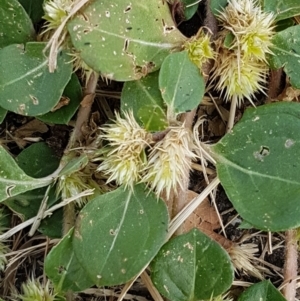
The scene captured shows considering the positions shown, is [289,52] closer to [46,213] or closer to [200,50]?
[200,50]

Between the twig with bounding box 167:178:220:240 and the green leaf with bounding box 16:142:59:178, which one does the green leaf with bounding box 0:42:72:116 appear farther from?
the twig with bounding box 167:178:220:240

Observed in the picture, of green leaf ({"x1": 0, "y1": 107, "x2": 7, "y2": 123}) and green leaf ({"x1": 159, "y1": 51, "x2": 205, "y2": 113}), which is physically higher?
green leaf ({"x1": 159, "y1": 51, "x2": 205, "y2": 113})

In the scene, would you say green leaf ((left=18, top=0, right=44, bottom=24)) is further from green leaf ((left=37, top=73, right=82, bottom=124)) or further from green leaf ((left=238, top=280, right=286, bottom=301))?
green leaf ((left=238, top=280, right=286, bottom=301))

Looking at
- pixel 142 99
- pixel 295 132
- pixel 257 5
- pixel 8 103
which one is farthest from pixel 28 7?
pixel 295 132

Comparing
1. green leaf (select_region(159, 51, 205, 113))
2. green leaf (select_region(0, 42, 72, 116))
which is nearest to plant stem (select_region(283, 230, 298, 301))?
green leaf (select_region(159, 51, 205, 113))

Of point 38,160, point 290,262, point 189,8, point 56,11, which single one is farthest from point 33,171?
point 290,262

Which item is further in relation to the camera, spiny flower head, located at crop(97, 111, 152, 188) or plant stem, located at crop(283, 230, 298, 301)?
plant stem, located at crop(283, 230, 298, 301)

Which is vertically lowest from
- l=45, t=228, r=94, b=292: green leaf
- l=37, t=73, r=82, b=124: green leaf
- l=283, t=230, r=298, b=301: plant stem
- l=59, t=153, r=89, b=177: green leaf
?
l=283, t=230, r=298, b=301: plant stem
